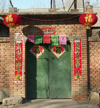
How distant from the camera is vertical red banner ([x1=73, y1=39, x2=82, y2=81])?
7.54 m

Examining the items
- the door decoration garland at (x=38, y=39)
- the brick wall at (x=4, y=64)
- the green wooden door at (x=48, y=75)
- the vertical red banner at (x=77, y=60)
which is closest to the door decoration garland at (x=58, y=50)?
the green wooden door at (x=48, y=75)

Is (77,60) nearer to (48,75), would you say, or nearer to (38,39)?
(48,75)

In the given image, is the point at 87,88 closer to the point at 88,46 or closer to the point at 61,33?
the point at 88,46

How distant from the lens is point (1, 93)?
24.2 ft

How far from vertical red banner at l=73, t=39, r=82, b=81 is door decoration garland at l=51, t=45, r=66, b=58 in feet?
1.88

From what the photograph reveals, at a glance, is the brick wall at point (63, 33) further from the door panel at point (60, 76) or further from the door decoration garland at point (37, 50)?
the door decoration garland at point (37, 50)

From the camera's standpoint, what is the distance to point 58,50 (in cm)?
786

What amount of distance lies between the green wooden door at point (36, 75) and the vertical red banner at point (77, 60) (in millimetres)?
1220

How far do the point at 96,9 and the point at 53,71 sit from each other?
7236mm

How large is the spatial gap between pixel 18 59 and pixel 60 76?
1890mm

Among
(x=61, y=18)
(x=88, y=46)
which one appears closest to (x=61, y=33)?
(x=61, y=18)

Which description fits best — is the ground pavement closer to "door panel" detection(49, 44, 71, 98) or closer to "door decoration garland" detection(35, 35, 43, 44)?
"door panel" detection(49, 44, 71, 98)

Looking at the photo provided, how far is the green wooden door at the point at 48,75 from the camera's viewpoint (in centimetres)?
780

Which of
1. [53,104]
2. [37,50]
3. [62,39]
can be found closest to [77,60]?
[62,39]
